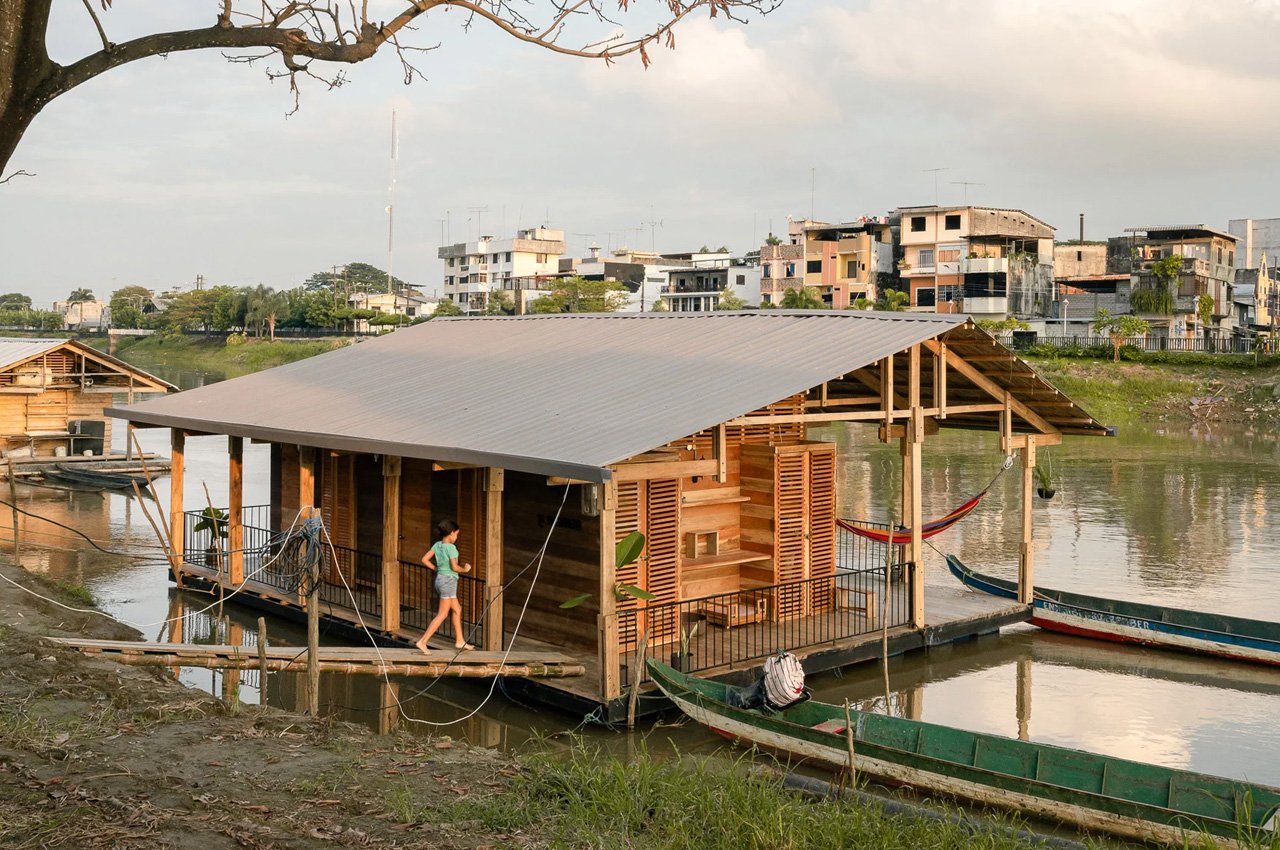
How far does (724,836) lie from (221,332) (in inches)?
4544

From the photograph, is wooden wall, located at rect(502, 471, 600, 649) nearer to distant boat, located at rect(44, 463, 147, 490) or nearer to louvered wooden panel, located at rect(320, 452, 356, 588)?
louvered wooden panel, located at rect(320, 452, 356, 588)

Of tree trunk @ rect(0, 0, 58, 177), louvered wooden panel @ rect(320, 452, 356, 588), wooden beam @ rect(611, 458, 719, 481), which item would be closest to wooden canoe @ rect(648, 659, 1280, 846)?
wooden beam @ rect(611, 458, 719, 481)

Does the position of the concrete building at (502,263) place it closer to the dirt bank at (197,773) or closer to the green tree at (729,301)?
the green tree at (729,301)

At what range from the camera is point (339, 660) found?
12.0 metres

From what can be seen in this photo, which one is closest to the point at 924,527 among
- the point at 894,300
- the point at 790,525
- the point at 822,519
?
the point at 822,519

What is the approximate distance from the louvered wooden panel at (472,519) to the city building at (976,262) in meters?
64.1

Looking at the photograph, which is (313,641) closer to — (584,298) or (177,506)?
(177,506)

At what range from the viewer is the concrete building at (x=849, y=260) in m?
83.3

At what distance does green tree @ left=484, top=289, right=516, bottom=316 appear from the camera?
94838 millimetres

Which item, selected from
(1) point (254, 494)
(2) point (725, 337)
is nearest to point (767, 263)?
(1) point (254, 494)

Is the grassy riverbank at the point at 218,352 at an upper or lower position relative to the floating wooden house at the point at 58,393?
upper

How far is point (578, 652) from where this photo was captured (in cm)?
1388

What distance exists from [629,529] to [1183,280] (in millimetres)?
68444

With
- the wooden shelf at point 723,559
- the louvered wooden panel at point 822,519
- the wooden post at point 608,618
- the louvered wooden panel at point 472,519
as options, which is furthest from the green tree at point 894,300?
the wooden post at point 608,618
